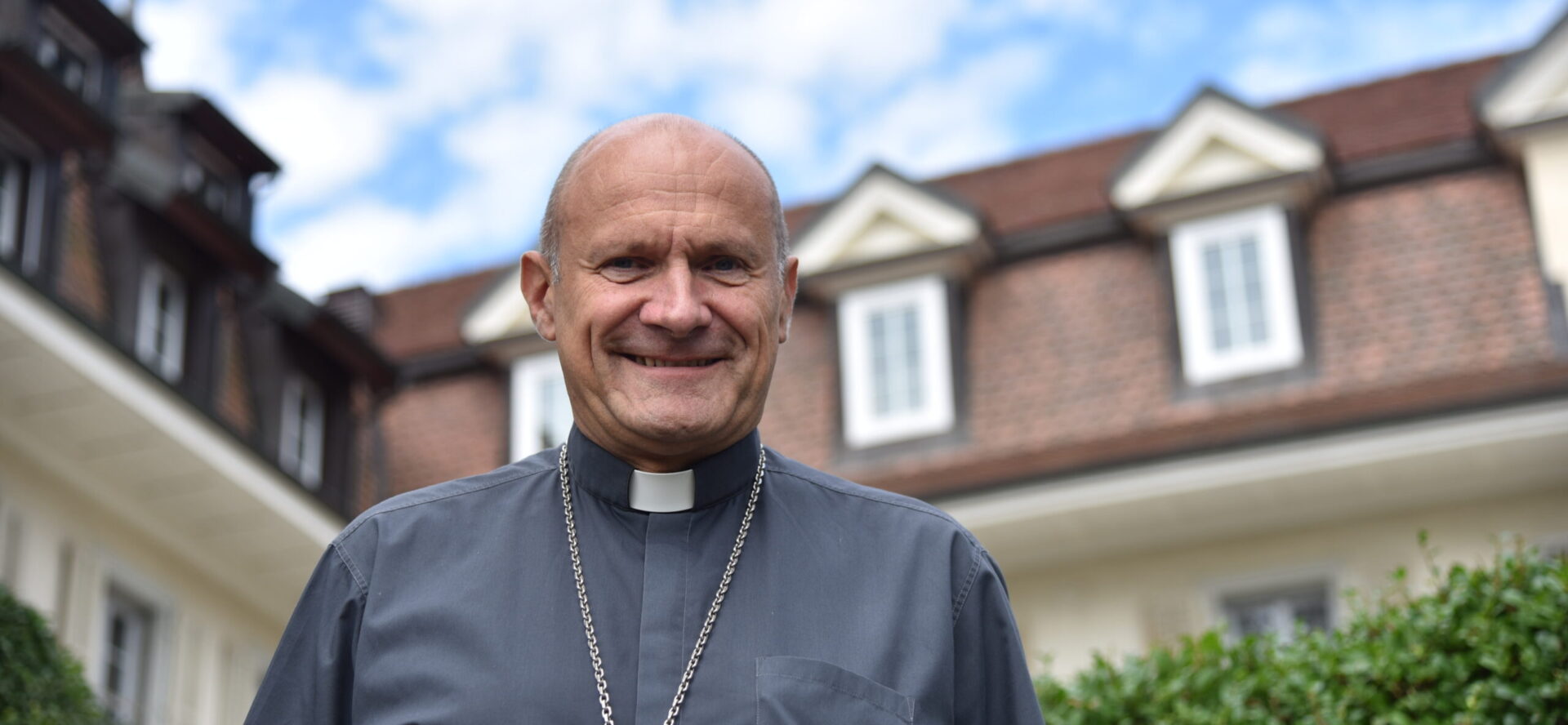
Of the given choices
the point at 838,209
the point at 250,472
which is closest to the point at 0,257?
the point at 250,472

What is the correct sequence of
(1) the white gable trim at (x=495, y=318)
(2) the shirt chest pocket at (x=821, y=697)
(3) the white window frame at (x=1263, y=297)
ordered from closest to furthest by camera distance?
(2) the shirt chest pocket at (x=821, y=697) → (3) the white window frame at (x=1263, y=297) → (1) the white gable trim at (x=495, y=318)

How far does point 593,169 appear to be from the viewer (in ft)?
9.61

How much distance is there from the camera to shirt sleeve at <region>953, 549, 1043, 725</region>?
2885mm

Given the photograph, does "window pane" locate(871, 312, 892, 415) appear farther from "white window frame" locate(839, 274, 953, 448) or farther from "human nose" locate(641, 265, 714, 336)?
"human nose" locate(641, 265, 714, 336)

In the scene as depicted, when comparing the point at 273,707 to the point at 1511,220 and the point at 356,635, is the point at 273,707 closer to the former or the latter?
the point at 356,635

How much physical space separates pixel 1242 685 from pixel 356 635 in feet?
19.2

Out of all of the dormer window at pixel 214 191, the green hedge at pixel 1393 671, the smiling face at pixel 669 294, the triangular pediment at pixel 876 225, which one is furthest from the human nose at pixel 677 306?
the triangular pediment at pixel 876 225

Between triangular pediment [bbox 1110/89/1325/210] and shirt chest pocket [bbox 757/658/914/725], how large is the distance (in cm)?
1408

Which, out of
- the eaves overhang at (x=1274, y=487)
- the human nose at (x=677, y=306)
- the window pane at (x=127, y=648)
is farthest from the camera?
the window pane at (x=127, y=648)

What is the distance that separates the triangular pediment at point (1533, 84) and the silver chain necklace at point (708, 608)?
13937mm

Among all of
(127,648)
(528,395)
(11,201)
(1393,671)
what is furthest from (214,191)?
(1393,671)

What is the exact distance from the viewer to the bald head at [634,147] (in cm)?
293

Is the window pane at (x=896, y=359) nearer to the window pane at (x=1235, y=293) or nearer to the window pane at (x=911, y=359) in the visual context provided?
the window pane at (x=911, y=359)

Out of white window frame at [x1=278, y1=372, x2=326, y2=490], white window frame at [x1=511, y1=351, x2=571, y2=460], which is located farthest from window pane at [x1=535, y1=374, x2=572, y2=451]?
white window frame at [x1=278, y1=372, x2=326, y2=490]
